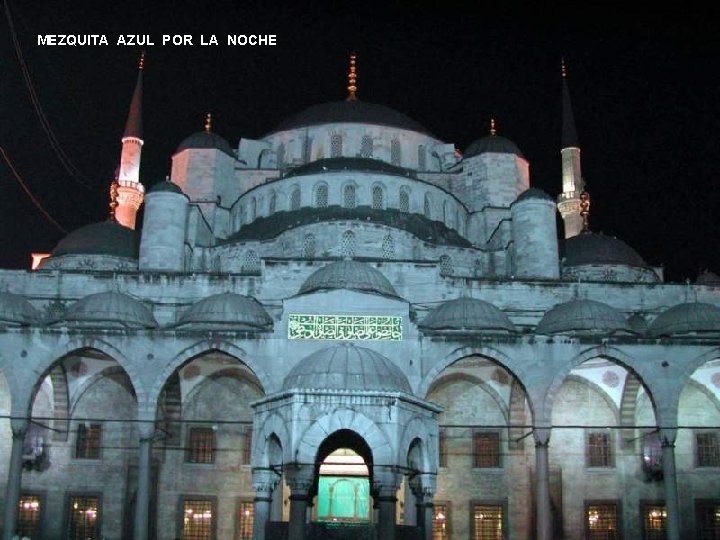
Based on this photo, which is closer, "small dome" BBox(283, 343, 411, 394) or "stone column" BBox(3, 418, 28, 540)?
"small dome" BBox(283, 343, 411, 394)

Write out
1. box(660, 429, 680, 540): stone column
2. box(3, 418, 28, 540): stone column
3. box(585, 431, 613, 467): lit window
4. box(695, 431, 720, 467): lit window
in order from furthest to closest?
box(585, 431, 613, 467): lit window, box(695, 431, 720, 467): lit window, box(660, 429, 680, 540): stone column, box(3, 418, 28, 540): stone column

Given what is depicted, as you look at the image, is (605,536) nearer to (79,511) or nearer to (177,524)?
(177,524)

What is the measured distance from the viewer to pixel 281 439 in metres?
11.3

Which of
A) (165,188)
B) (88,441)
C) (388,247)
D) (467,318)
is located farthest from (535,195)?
(88,441)

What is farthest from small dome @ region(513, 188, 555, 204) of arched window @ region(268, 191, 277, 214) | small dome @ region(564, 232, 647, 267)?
arched window @ region(268, 191, 277, 214)

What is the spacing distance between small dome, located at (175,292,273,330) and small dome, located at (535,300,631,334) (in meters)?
6.61

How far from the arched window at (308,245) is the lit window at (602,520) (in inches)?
393

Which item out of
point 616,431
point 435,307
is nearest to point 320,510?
point 435,307

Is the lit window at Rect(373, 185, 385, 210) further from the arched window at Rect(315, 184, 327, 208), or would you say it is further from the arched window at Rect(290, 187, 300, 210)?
the arched window at Rect(290, 187, 300, 210)

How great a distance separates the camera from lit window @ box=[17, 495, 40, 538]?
23281 millimetres

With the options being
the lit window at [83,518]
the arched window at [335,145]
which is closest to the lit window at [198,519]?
the lit window at [83,518]

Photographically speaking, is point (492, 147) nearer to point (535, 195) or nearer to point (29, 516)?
point (535, 195)

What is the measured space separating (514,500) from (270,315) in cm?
763

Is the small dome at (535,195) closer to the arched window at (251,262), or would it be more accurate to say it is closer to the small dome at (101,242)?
the arched window at (251,262)
